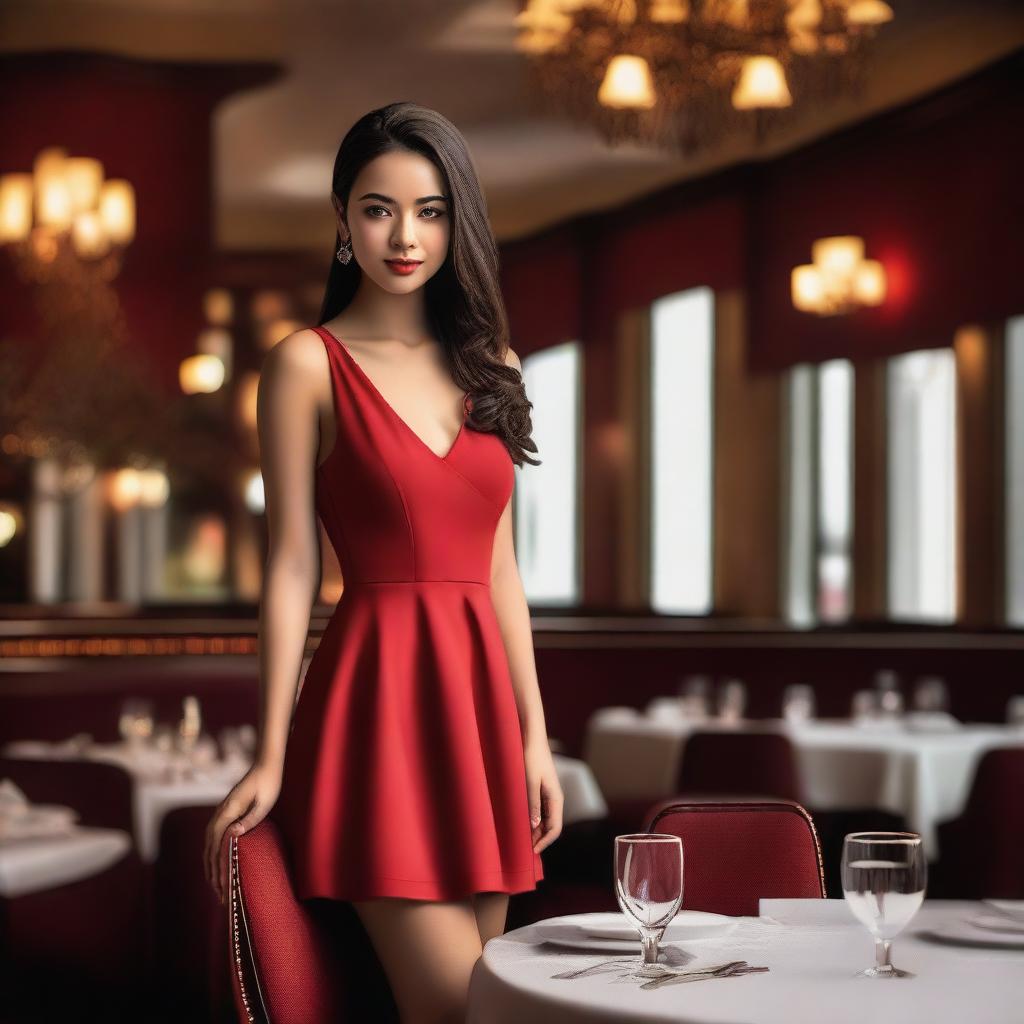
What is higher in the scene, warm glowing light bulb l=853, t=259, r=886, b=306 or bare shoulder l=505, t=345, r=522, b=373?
warm glowing light bulb l=853, t=259, r=886, b=306

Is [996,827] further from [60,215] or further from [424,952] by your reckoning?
[60,215]

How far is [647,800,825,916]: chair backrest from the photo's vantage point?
2.21m

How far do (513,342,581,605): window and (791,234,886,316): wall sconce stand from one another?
1884 mm

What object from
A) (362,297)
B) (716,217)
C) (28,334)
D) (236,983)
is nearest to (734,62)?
(716,217)

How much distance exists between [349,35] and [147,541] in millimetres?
2814

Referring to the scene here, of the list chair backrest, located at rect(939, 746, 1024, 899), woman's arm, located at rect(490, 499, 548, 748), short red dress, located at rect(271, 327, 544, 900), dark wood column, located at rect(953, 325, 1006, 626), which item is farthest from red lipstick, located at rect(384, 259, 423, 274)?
dark wood column, located at rect(953, 325, 1006, 626)

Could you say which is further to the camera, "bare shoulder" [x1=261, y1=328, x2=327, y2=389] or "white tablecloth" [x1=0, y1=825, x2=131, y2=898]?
"white tablecloth" [x1=0, y1=825, x2=131, y2=898]

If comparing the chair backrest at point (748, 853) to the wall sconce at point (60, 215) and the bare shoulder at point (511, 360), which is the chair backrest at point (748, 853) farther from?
the wall sconce at point (60, 215)

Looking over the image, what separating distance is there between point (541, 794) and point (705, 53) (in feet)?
15.4

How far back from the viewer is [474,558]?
1.83 metres

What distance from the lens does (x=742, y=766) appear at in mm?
5000

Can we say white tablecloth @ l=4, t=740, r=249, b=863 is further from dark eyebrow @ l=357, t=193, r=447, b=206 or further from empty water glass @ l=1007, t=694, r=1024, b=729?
empty water glass @ l=1007, t=694, r=1024, b=729

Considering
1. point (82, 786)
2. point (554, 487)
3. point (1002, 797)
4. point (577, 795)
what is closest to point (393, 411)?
point (82, 786)

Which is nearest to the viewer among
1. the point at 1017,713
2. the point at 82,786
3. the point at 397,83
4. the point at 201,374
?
the point at 82,786
